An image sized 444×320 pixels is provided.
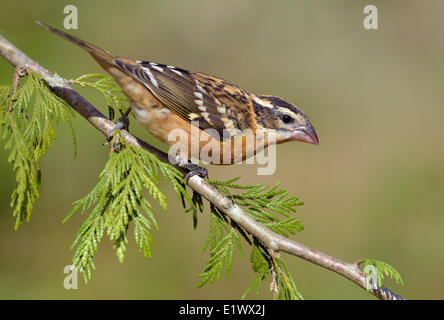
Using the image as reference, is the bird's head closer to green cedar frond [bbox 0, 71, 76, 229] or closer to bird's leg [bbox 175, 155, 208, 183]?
bird's leg [bbox 175, 155, 208, 183]

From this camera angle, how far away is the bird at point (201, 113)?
3.26 metres

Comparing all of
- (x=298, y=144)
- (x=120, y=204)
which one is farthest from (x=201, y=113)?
(x=298, y=144)

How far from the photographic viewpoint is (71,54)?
602 cm

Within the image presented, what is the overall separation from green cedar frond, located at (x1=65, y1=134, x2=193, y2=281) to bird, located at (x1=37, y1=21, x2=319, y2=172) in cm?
59

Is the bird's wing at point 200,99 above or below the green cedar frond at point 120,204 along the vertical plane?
above

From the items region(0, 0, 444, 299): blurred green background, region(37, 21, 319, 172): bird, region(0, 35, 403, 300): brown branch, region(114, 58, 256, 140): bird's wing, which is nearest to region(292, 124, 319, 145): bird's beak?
region(37, 21, 319, 172): bird

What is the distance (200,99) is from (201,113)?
14 cm

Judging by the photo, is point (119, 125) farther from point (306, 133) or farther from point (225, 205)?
point (306, 133)

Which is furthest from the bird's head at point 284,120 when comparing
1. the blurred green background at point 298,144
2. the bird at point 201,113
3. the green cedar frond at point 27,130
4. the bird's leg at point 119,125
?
the blurred green background at point 298,144

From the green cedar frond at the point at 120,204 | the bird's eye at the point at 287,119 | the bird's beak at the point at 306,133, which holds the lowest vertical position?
the green cedar frond at the point at 120,204

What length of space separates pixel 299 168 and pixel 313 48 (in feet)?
8.04

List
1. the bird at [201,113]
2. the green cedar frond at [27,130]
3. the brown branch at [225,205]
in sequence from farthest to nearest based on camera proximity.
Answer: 1. the bird at [201,113]
2. the brown branch at [225,205]
3. the green cedar frond at [27,130]

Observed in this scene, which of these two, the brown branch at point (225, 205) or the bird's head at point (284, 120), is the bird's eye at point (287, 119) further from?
the brown branch at point (225, 205)

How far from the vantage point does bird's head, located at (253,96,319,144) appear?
373 centimetres
